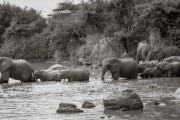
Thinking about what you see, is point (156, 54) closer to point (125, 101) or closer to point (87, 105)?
point (87, 105)

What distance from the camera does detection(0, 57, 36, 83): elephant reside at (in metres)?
18.3

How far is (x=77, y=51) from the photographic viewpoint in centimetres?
4184

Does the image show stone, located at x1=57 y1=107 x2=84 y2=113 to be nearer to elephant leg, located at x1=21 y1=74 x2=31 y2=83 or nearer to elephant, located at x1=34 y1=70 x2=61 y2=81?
elephant leg, located at x1=21 y1=74 x2=31 y2=83

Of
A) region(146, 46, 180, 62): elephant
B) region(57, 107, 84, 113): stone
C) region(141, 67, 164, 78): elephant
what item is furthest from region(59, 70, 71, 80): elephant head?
region(57, 107, 84, 113): stone

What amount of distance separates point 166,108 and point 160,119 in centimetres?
125

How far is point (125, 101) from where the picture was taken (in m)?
9.88

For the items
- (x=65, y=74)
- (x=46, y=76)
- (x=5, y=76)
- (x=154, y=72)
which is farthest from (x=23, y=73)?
(x=154, y=72)

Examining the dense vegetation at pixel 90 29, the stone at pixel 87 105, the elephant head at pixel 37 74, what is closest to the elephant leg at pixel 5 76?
the elephant head at pixel 37 74

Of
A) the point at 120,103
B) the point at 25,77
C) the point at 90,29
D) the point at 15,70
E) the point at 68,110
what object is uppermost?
the point at 90,29

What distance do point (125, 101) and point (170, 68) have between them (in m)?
10.1

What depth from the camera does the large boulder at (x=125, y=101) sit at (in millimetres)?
9828

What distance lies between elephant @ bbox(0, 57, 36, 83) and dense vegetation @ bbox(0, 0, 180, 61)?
11328 mm

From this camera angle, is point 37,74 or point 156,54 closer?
point 37,74

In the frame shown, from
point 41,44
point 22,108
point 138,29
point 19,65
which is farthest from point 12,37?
point 22,108
